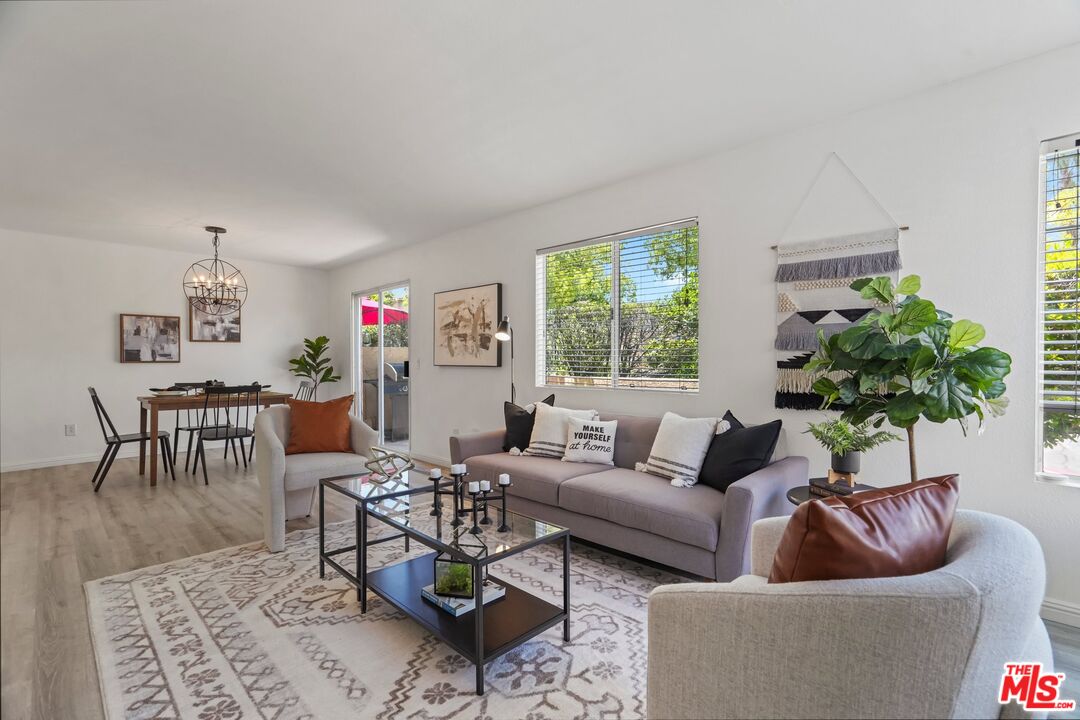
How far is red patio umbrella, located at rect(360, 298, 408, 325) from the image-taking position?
6459 mm

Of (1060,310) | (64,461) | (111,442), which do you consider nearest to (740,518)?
(1060,310)

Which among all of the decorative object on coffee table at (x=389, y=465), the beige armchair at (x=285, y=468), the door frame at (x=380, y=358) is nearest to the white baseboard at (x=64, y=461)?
the door frame at (x=380, y=358)

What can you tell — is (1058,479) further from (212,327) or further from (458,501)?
(212,327)

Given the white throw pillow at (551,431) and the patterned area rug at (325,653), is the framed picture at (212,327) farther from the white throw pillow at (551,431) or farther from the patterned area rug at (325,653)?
the white throw pillow at (551,431)

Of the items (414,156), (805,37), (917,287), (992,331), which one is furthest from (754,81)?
(414,156)

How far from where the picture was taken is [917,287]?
2355mm

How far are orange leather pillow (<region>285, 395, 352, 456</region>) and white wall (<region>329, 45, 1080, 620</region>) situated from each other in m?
1.87

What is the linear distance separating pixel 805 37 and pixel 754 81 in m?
0.34

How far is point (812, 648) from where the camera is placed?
1.00 metres

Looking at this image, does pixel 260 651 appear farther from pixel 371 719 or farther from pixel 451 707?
pixel 451 707

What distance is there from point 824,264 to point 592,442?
1.78 m

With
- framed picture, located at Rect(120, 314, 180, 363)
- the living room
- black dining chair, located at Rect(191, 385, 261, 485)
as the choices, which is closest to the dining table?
black dining chair, located at Rect(191, 385, 261, 485)

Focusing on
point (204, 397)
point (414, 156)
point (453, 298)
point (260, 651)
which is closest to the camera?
point (260, 651)

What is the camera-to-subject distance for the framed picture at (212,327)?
20.9 feet
